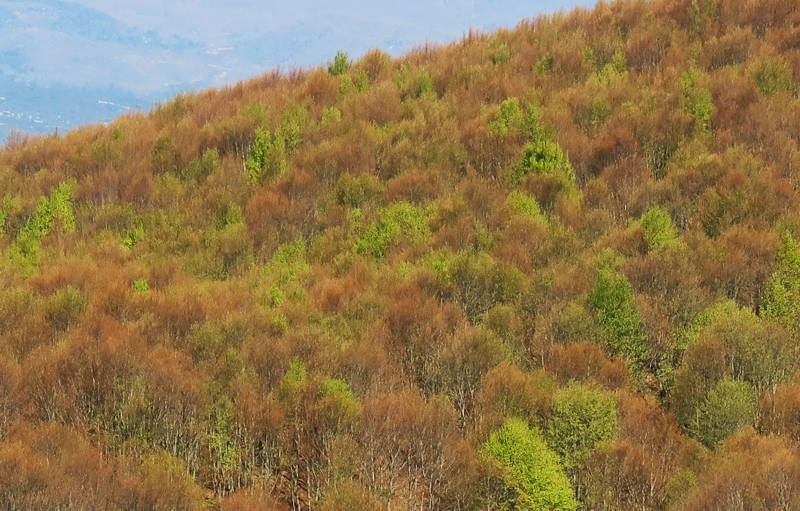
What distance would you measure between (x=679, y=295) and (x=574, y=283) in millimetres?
2391

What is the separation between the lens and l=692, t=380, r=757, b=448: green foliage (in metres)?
12.8

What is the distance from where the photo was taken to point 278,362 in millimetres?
15328

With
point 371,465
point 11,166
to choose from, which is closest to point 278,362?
point 371,465

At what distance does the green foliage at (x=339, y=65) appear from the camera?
35.3m

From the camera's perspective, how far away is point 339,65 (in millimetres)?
35594

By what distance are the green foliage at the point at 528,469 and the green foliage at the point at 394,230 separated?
10329 millimetres

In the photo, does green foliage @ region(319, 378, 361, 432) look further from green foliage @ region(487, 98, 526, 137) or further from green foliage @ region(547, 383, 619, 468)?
green foliage @ region(487, 98, 526, 137)

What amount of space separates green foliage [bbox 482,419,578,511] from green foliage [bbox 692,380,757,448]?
277cm

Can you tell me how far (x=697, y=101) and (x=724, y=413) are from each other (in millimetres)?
15159

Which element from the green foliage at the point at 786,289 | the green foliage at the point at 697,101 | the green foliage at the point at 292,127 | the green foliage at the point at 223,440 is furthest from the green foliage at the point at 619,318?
the green foliage at the point at 292,127

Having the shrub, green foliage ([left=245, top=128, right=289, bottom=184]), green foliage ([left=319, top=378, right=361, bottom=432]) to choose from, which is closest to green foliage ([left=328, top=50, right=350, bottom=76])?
the shrub

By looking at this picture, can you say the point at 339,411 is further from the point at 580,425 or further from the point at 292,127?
the point at 292,127

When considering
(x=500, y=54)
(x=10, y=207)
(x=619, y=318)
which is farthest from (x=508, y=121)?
(x=10, y=207)

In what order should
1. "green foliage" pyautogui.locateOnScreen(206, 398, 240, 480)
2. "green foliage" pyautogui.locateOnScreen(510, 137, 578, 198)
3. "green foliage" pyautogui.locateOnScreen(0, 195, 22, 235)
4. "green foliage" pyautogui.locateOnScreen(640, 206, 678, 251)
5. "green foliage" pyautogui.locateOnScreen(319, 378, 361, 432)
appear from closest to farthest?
"green foliage" pyautogui.locateOnScreen(319, 378, 361, 432)
"green foliage" pyautogui.locateOnScreen(206, 398, 240, 480)
"green foliage" pyautogui.locateOnScreen(640, 206, 678, 251)
"green foliage" pyautogui.locateOnScreen(510, 137, 578, 198)
"green foliage" pyautogui.locateOnScreen(0, 195, 22, 235)
